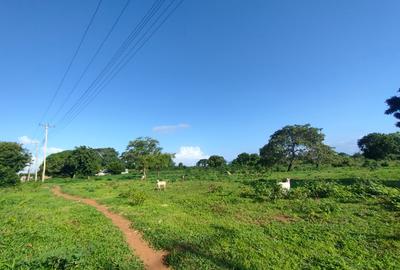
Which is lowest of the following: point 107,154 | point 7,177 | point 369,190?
point 369,190

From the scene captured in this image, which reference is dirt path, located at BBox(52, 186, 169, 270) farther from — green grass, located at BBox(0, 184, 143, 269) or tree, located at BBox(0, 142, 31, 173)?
tree, located at BBox(0, 142, 31, 173)

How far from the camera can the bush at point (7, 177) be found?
1451 inches

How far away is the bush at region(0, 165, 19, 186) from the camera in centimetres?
3684

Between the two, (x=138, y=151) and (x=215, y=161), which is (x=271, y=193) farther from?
(x=215, y=161)

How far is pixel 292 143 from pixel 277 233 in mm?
45198

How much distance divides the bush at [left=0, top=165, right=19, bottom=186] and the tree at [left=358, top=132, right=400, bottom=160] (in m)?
76.8

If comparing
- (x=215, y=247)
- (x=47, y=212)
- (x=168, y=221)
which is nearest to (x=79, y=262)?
(x=215, y=247)

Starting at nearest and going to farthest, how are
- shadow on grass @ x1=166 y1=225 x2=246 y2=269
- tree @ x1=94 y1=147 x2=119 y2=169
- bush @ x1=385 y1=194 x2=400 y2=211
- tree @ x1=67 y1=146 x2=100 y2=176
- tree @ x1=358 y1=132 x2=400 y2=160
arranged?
shadow on grass @ x1=166 y1=225 x2=246 y2=269, bush @ x1=385 y1=194 x2=400 y2=211, tree @ x1=67 y1=146 x2=100 y2=176, tree @ x1=358 y1=132 x2=400 y2=160, tree @ x1=94 y1=147 x2=119 y2=169

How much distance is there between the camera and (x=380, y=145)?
239ft

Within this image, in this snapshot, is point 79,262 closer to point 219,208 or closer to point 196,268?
point 196,268

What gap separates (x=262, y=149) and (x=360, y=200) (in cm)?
4252

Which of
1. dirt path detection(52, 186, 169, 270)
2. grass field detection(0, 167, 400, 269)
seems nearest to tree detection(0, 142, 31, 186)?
grass field detection(0, 167, 400, 269)

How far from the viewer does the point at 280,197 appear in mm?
15195

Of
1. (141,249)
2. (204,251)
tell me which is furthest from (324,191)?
(141,249)
